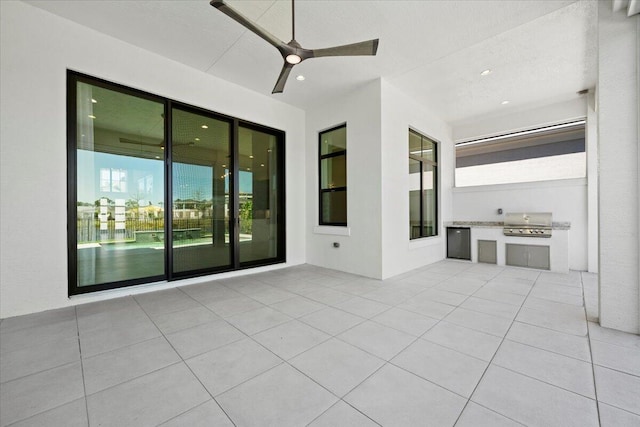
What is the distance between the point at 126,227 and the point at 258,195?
2147 mm

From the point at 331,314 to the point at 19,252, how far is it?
344cm

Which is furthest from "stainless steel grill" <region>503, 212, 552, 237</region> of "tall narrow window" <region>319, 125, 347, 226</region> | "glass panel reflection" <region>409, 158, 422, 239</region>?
"tall narrow window" <region>319, 125, 347, 226</region>

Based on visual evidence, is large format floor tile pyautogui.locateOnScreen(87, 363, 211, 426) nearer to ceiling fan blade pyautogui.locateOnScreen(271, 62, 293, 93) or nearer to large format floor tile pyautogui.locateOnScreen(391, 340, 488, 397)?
large format floor tile pyautogui.locateOnScreen(391, 340, 488, 397)

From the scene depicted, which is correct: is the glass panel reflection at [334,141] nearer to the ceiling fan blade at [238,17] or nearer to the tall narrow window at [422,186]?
the tall narrow window at [422,186]

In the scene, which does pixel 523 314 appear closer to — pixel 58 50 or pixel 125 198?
pixel 125 198

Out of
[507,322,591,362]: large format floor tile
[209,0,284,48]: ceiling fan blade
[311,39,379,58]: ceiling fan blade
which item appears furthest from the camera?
[311,39,379,58]: ceiling fan blade

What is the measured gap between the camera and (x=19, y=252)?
2.73 metres

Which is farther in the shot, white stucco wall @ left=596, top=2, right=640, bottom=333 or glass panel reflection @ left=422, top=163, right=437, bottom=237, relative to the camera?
glass panel reflection @ left=422, top=163, right=437, bottom=237

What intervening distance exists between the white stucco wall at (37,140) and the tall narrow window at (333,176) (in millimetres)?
3398

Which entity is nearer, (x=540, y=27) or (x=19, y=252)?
(x=19, y=252)

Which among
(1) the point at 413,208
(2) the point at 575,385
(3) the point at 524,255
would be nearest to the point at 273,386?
(2) the point at 575,385

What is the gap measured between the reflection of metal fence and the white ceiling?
2399 millimetres

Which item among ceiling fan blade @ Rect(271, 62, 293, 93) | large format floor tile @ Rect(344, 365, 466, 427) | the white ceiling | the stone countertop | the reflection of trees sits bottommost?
large format floor tile @ Rect(344, 365, 466, 427)

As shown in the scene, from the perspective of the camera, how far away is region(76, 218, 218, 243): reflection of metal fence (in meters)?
3.21
